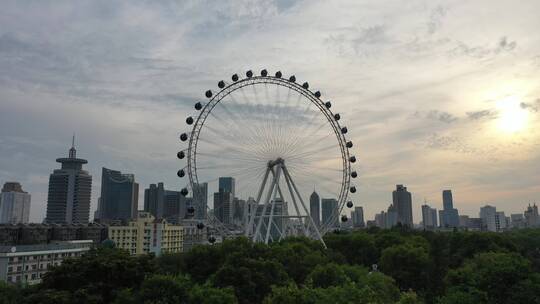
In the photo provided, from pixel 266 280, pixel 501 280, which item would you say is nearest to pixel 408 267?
pixel 501 280

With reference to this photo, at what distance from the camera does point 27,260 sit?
68.4 m

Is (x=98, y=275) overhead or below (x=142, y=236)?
below

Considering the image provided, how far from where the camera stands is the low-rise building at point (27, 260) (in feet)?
213

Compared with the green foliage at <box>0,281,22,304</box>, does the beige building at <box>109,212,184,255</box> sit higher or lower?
higher

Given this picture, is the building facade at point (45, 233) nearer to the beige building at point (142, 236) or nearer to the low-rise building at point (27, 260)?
the beige building at point (142, 236)

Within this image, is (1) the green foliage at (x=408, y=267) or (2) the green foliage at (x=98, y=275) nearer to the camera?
(2) the green foliage at (x=98, y=275)

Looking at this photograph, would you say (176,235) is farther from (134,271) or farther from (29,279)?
(134,271)

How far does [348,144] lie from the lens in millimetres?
54219

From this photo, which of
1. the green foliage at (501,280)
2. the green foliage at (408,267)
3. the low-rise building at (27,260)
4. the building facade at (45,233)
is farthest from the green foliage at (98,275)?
the building facade at (45,233)

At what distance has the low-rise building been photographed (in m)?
64.8

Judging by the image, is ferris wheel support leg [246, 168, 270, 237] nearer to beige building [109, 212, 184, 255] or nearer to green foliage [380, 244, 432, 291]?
green foliage [380, 244, 432, 291]

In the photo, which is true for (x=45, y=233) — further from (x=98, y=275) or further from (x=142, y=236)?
(x=98, y=275)

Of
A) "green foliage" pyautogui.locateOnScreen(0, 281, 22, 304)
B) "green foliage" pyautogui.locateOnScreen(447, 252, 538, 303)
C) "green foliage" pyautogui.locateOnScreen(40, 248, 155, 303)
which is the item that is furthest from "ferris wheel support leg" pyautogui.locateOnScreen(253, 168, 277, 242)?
"green foliage" pyautogui.locateOnScreen(0, 281, 22, 304)

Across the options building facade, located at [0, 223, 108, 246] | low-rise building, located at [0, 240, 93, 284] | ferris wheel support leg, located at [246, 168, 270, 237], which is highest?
ferris wheel support leg, located at [246, 168, 270, 237]
